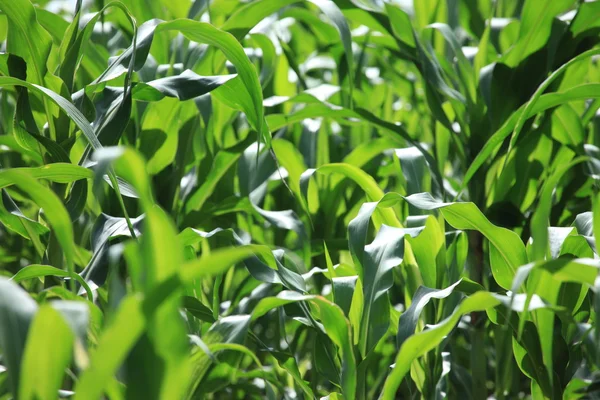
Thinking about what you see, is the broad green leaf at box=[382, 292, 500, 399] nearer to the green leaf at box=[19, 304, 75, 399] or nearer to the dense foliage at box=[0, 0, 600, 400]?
the dense foliage at box=[0, 0, 600, 400]

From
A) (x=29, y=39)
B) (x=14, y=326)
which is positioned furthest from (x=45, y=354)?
(x=29, y=39)

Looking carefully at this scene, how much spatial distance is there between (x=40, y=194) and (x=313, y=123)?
0.68m

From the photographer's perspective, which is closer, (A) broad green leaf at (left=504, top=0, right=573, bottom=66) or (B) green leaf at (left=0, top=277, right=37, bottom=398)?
(B) green leaf at (left=0, top=277, right=37, bottom=398)

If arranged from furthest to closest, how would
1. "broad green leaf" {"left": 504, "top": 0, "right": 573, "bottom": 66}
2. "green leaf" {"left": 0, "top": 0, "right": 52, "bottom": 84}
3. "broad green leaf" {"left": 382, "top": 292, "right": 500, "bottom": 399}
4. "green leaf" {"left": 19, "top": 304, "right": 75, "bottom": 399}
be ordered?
"broad green leaf" {"left": 504, "top": 0, "right": 573, "bottom": 66} → "green leaf" {"left": 0, "top": 0, "right": 52, "bottom": 84} → "broad green leaf" {"left": 382, "top": 292, "right": 500, "bottom": 399} → "green leaf" {"left": 19, "top": 304, "right": 75, "bottom": 399}

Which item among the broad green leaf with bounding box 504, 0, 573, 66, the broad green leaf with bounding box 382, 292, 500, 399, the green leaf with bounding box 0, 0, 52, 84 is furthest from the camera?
the broad green leaf with bounding box 504, 0, 573, 66

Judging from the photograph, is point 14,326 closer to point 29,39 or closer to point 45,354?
point 45,354

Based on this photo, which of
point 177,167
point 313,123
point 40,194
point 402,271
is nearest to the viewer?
point 40,194

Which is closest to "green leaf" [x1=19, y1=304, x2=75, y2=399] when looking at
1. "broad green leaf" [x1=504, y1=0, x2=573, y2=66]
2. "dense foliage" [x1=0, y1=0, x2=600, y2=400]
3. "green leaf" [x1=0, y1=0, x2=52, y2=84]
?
"dense foliage" [x1=0, y1=0, x2=600, y2=400]

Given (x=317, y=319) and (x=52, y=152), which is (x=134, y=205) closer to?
(x=52, y=152)

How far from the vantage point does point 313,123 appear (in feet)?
3.70

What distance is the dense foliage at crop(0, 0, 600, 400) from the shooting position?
0.44 metres

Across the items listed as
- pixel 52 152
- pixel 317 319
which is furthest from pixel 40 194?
pixel 317 319

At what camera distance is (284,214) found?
0.90 m

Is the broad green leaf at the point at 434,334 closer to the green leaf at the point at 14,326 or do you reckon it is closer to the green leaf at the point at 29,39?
the green leaf at the point at 14,326
